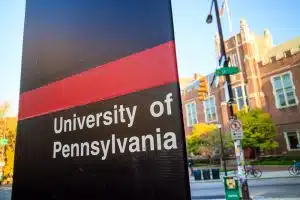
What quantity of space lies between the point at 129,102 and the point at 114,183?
0.41 metres

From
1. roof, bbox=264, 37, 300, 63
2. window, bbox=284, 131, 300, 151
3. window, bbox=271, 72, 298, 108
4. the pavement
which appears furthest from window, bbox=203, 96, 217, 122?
the pavement

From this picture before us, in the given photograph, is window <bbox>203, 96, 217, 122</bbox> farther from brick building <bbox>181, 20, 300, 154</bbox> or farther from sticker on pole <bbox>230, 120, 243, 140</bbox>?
sticker on pole <bbox>230, 120, 243, 140</bbox>

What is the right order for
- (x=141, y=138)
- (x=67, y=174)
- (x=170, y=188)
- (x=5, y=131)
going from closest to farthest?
(x=170, y=188)
(x=141, y=138)
(x=67, y=174)
(x=5, y=131)

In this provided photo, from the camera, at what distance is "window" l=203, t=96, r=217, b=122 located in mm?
35412

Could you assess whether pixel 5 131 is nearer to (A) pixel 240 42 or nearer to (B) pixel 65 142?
(B) pixel 65 142

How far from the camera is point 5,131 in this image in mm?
22203

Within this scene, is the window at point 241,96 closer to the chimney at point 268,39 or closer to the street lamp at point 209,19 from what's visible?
the chimney at point 268,39

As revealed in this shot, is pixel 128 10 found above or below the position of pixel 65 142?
above

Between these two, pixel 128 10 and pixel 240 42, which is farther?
pixel 240 42

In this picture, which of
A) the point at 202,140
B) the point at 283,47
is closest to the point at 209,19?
the point at 202,140

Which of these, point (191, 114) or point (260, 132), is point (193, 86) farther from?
point (260, 132)

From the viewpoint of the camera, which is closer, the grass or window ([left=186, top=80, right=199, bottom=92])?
the grass

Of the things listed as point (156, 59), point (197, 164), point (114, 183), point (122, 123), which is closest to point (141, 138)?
point (122, 123)

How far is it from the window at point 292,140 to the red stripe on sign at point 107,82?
2810 centimetres
